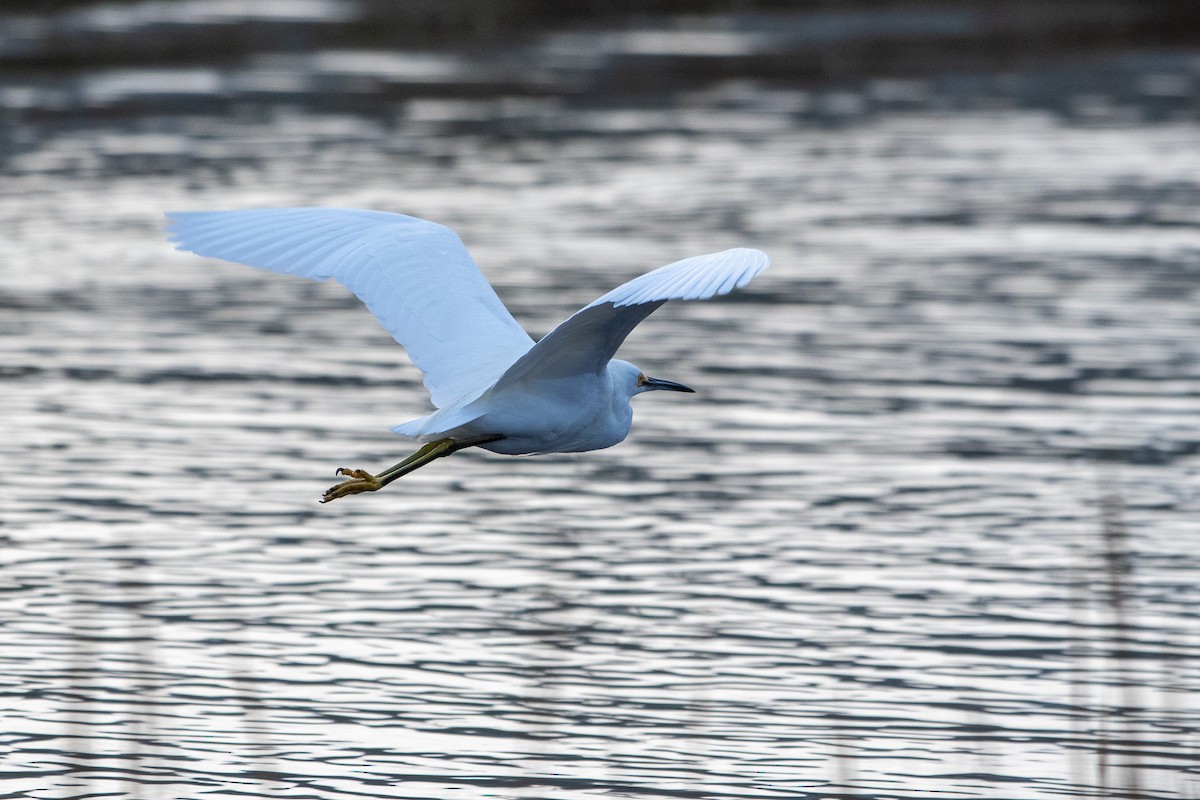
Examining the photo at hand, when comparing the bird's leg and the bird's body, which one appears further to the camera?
the bird's leg

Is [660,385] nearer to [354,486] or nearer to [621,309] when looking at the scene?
[354,486]

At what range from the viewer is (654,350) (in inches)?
631

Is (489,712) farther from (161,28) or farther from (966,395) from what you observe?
(161,28)

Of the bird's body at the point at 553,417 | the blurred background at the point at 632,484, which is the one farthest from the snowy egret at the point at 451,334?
the blurred background at the point at 632,484

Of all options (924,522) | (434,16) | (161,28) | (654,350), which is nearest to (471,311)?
(924,522)

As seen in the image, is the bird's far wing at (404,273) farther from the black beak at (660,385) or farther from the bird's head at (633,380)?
the black beak at (660,385)

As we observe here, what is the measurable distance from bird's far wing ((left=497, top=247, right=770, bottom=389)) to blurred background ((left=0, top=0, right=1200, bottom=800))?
1.38 m

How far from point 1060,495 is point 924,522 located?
1.00 metres

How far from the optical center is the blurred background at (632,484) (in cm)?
831

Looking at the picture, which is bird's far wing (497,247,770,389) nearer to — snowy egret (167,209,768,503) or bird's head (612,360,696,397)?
snowy egret (167,209,768,503)

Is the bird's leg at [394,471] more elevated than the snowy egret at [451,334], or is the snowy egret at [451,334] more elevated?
the snowy egret at [451,334]

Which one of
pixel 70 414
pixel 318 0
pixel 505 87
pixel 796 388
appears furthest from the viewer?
pixel 318 0

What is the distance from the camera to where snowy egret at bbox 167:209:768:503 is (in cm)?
749

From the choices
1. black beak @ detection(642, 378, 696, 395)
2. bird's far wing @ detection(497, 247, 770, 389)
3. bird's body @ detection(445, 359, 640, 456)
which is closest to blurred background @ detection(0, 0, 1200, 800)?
bird's body @ detection(445, 359, 640, 456)
